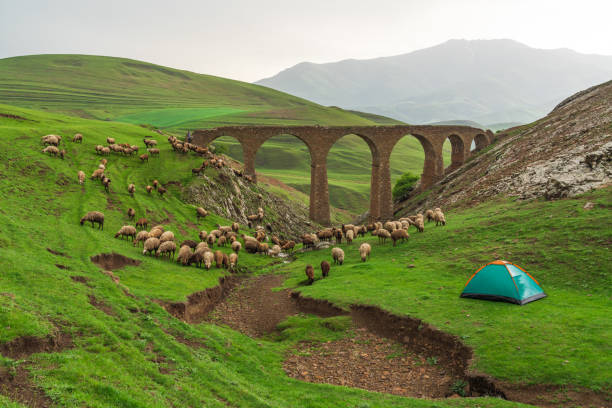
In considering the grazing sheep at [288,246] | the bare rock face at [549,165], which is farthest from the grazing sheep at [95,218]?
the bare rock face at [549,165]

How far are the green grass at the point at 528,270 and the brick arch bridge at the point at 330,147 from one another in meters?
33.2

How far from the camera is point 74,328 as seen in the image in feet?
40.2

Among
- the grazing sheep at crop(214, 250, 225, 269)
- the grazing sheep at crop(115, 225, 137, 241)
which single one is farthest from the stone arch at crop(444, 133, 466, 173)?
the grazing sheep at crop(115, 225, 137, 241)

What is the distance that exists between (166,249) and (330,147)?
155ft

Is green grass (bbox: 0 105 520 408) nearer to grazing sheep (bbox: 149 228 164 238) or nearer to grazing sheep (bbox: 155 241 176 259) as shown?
grazing sheep (bbox: 155 241 176 259)

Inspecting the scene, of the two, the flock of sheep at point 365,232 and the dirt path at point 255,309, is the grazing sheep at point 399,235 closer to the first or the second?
the flock of sheep at point 365,232

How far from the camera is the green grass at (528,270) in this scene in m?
13.9

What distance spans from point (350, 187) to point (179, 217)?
325ft

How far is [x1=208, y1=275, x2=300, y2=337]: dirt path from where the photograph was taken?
22031 millimetres

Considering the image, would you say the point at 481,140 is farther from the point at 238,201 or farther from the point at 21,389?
the point at 21,389

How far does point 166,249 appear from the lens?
28.6 metres

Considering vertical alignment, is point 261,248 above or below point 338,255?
below

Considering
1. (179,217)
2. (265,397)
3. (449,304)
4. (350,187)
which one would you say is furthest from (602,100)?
(350,187)

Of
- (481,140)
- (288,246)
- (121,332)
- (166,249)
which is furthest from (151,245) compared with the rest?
(481,140)
